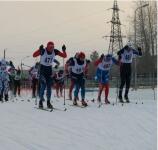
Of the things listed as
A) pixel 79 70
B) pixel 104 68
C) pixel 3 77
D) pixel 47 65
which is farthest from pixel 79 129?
pixel 3 77

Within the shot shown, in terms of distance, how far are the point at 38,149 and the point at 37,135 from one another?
1168mm

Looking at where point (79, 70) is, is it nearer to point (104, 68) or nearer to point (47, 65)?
point (104, 68)

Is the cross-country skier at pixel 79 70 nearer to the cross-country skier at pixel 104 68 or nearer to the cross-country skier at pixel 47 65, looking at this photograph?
the cross-country skier at pixel 104 68

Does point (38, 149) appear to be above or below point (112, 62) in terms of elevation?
below

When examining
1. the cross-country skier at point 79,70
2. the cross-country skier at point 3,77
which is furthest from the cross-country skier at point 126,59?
the cross-country skier at point 3,77

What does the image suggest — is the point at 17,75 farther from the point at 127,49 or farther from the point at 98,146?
the point at 98,146

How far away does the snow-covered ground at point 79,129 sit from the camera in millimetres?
8953

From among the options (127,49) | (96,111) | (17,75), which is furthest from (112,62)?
(17,75)

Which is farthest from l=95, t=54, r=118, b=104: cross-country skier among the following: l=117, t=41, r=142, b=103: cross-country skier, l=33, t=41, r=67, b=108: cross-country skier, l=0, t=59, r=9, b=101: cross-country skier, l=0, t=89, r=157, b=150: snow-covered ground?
l=0, t=59, r=9, b=101: cross-country skier

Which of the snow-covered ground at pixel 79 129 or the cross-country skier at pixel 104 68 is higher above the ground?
the cross-country skier at pixel 104 68

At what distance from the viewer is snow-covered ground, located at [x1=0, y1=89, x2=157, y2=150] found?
8.95 metres

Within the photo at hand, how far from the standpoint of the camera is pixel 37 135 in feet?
31.1

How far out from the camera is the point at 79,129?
1055cm

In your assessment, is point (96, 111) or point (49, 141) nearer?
point (49, 141)
